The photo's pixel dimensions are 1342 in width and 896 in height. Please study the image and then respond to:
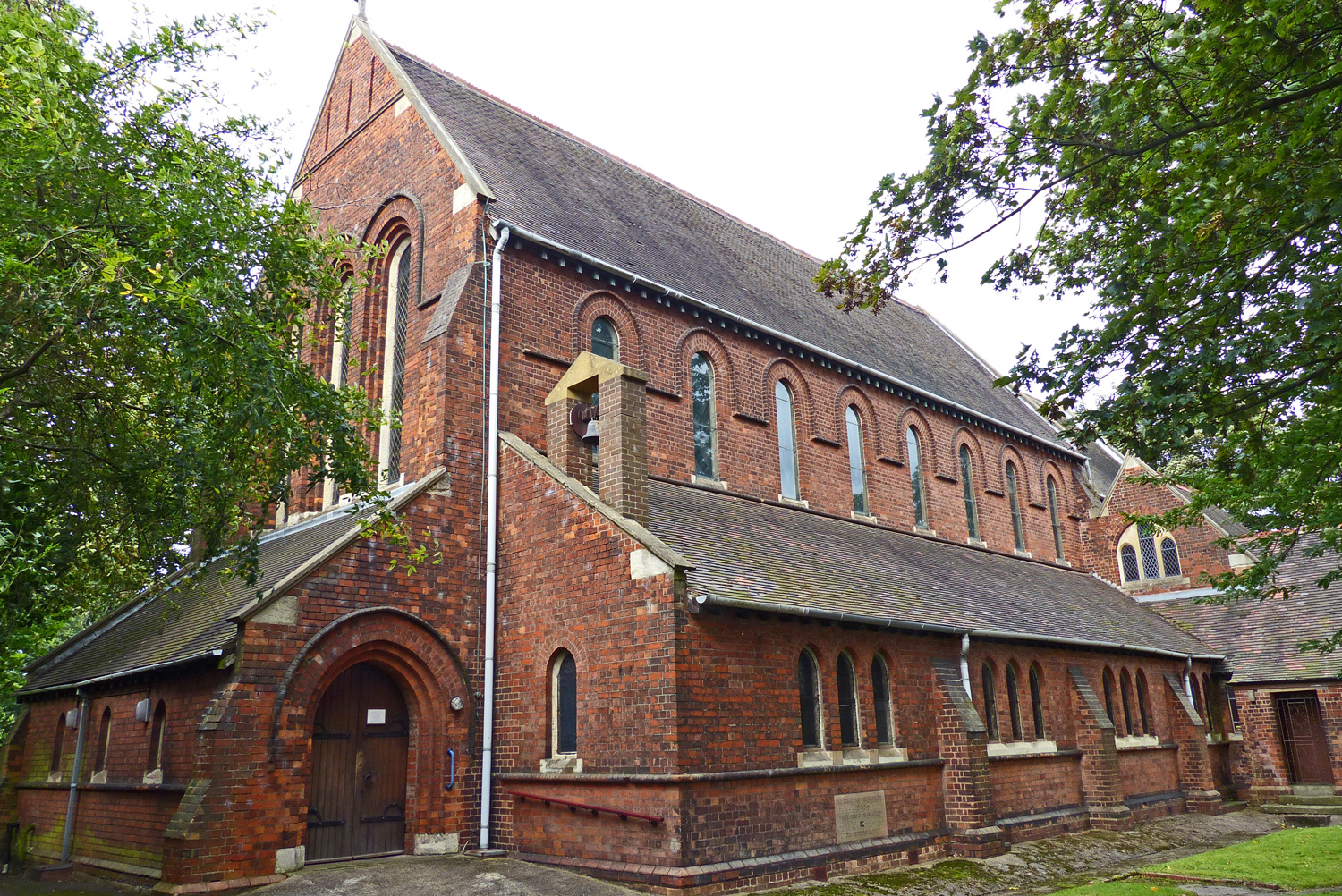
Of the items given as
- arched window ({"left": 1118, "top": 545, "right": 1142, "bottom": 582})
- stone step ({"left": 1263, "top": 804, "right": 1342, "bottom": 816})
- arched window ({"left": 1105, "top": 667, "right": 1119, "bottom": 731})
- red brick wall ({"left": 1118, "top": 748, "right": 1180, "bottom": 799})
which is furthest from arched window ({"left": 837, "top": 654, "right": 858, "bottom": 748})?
arched window ({"left": 1118, "top": 545, "right": 1142, "bottom": 582})

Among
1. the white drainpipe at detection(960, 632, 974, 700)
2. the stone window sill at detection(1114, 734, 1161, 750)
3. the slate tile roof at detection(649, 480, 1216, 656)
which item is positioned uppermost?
the slate tile roof at detection(649, 480, 1216, 656)

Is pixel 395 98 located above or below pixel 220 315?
above

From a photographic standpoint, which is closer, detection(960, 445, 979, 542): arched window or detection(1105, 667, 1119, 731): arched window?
detection(1105, 667, 1119, 731): arched window

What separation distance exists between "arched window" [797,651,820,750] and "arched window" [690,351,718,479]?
15.0 ft

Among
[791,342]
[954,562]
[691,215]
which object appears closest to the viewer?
[791,342]

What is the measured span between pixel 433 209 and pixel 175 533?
692 cm

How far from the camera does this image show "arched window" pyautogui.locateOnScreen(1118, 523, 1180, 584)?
1123 inches

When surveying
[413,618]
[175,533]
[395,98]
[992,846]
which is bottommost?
[992,846]

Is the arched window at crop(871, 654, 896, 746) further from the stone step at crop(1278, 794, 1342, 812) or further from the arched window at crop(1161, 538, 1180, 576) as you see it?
the arched window at crop(1161, 538, 1180, 576)

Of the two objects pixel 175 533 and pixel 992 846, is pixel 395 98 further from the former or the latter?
pixel 992 846

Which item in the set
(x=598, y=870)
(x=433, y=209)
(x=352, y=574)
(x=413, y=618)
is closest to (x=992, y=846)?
(x=598, y=870)

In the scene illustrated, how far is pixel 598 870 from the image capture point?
1123cm

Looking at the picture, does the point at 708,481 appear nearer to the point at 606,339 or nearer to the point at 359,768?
the point at 606,339

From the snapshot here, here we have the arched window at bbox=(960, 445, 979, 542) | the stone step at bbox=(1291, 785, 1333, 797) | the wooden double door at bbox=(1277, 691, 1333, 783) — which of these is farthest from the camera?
the arched window at bbox=(960, 445, 979, 542)
